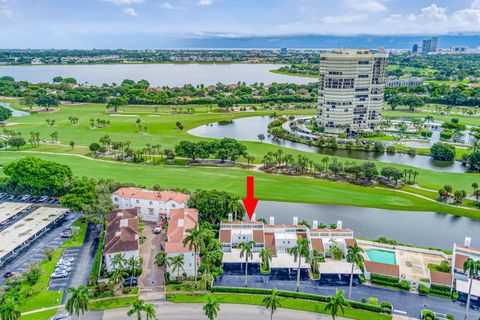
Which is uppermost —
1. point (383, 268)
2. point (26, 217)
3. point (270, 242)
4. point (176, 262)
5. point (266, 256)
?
point (176, 262)

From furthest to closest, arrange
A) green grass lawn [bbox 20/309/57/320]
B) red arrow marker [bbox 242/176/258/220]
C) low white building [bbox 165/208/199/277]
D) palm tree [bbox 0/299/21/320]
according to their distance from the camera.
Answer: red arrow marker [bbox 242/176/258/220], low white building [bbox 165/208/199/277], green grass lawn [bbox 20/309/57/320], palm tree [bbox 0/299/21/320]

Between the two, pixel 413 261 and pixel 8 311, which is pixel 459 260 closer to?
pixel 413 261

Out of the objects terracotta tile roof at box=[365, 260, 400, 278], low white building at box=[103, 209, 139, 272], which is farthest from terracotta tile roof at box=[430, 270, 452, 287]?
low white building at box=[103, 209, 139, 272]

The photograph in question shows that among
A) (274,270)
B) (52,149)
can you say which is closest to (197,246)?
(274,270)

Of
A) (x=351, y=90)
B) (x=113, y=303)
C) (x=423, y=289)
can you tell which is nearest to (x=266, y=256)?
(x=113, y=303)

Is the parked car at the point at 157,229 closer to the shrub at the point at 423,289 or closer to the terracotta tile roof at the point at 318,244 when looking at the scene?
the terracotta tile roof at the point at 318,244

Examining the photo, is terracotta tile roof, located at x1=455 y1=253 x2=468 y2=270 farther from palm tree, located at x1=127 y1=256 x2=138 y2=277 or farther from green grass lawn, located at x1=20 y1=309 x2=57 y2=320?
green grass lawn, located at x1=20 y1=309 x2=57 y2=320
